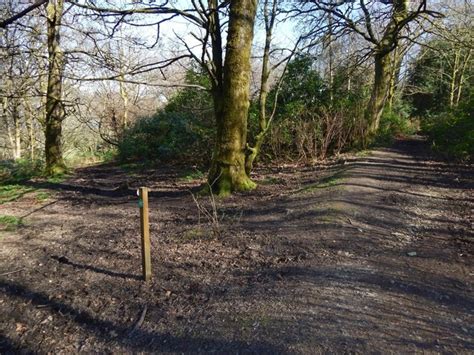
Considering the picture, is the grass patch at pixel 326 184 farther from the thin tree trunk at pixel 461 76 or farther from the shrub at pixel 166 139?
the thin tree trunk at pixel 461 76

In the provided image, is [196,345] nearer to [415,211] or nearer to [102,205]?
[415,211]

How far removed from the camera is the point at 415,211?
5699 mm

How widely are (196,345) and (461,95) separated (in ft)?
87.4

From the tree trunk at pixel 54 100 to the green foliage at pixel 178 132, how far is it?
3.73m

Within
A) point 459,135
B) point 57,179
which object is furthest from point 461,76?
point 57,179

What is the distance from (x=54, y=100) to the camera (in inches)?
433

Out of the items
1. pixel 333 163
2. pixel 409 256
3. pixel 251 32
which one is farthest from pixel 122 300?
pixel 333 163

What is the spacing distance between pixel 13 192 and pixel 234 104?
246 inches

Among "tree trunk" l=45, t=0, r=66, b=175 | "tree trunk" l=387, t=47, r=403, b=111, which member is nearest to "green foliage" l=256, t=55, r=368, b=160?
"tree trunk" l=387, t=47, r=403, b=111

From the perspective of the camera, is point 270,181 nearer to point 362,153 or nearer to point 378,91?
point 362,153

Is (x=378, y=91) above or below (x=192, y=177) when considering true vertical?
above

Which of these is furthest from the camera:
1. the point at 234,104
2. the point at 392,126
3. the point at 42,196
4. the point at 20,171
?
the point at 392,126

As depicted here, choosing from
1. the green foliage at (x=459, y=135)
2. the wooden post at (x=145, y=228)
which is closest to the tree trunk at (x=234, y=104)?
the wooden post at (x=145, y=228)

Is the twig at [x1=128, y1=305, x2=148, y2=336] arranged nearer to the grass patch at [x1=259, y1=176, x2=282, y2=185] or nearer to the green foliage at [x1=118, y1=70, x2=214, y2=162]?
the grass patch at [x1=259, y1=176, x2=282, y2=185]
